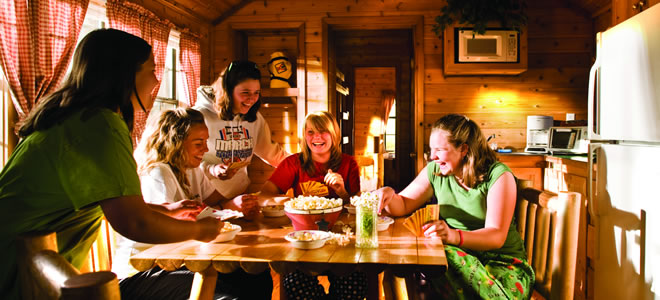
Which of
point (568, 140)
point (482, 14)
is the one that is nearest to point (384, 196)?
point (568, 140)

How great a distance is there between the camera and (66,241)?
1.13m

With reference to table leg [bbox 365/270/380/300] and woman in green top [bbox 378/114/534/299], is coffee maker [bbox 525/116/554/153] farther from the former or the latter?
table leg [bbox 365/270/380/300]

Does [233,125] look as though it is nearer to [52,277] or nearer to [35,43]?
[35,43]

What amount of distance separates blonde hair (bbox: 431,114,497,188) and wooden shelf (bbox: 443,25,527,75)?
227cm

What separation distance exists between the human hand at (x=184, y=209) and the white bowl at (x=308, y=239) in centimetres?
36

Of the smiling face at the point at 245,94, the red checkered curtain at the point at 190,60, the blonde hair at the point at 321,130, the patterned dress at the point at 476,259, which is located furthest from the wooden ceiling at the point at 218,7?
the patterned dress at the point at 476,259

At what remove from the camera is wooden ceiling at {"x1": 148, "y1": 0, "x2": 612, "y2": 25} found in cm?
371

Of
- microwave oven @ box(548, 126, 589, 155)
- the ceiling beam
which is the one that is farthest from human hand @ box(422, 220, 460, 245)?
the ceiling beam

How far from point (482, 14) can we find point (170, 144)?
116 inches

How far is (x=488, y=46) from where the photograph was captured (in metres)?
3.90

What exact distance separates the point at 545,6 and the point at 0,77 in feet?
13.8

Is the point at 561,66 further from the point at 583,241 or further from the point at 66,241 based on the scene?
the point at 66,241

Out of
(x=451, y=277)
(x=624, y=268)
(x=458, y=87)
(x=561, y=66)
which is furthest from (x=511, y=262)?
(x=561, y=66)

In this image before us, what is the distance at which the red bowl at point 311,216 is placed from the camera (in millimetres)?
1636
